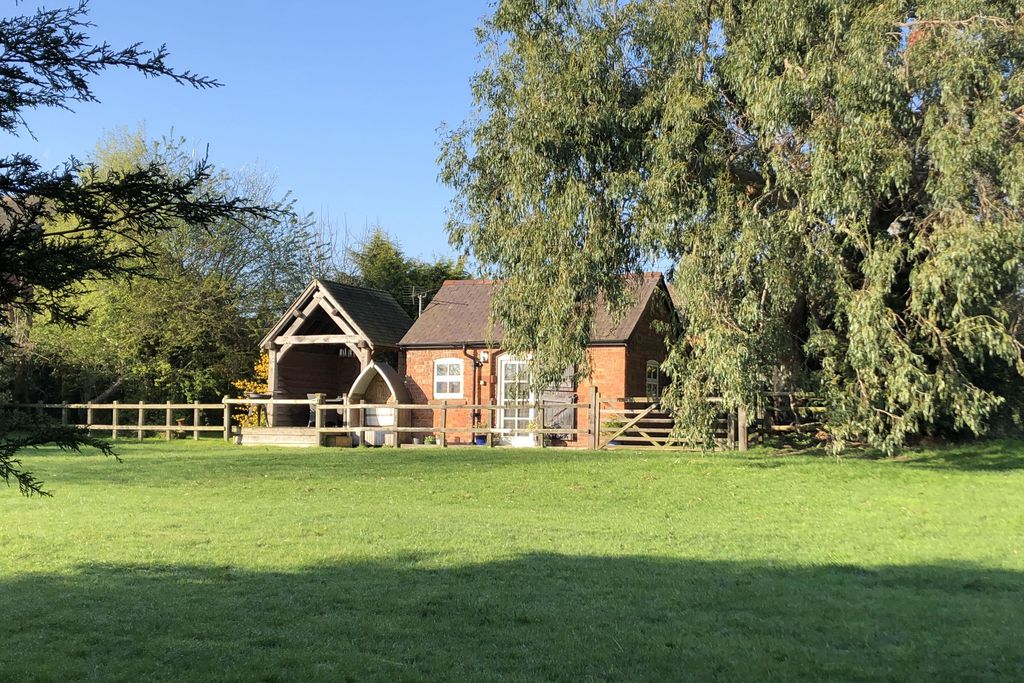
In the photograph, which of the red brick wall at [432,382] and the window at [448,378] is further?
the window at [448,378]

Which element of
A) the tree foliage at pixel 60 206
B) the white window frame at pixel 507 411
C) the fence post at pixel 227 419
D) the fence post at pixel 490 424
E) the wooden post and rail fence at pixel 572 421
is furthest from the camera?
the fence post at pixel 227 419

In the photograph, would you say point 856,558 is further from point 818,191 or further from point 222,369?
point 222,369

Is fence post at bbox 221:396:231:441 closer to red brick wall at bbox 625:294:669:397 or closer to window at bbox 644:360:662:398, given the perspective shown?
red brick wall at bbox 625:294:669:397

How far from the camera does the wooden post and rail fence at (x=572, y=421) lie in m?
22.0

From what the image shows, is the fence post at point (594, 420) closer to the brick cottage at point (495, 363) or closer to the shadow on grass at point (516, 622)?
the brick cottage at point (495, 363)

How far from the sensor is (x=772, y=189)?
17.9 metres

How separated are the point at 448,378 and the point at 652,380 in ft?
20.6

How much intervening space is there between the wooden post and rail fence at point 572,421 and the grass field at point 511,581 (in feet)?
18.8

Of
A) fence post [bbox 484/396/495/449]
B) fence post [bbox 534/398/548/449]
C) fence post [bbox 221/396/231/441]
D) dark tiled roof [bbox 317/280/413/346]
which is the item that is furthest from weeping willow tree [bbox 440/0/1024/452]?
fence post [bbox 221/396/231/441]

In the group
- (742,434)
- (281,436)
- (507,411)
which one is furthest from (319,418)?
(742,434)

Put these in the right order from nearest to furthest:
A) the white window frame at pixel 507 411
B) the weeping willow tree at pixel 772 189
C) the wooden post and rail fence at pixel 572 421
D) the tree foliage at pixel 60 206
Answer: the tree foliage at pixel 60 206 → the weeping willow tree at pixel 772 189 → the wooden post and rail fence at pixel 572 421 → the white window frame at pixel 507 411

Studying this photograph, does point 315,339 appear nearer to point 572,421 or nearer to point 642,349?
point 572,421

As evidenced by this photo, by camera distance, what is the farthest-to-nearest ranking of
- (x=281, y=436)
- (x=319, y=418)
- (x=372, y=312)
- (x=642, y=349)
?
(x=372, y=312), (x=642, y=349), (x=281, y=436), (x=319, y=418)

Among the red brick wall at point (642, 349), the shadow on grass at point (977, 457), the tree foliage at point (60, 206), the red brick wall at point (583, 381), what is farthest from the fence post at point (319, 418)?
the tree foliage at point (60, 206)
